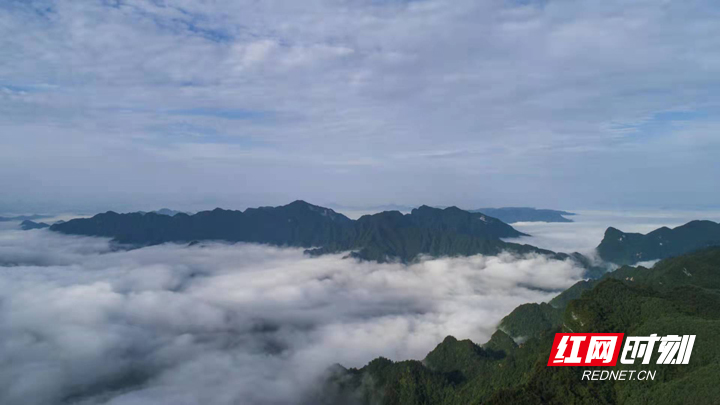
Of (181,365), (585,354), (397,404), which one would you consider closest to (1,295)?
(181,365)

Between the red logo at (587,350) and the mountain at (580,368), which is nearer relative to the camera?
the mountain at (580,368)

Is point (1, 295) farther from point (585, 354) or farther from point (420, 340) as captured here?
point (585, 354)

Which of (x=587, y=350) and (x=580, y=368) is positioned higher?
(x=587, y=350)

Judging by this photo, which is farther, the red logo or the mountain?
the red logo

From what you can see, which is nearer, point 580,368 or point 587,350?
point 587,350
